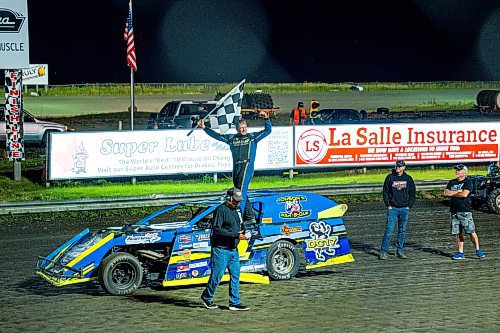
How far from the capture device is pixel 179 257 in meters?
12.3

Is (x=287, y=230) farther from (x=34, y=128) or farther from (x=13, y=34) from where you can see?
(x=34, y=128)

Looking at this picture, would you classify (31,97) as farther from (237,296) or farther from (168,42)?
(237,296)

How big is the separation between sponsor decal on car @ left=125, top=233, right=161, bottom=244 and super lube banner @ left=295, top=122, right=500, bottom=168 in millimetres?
13173

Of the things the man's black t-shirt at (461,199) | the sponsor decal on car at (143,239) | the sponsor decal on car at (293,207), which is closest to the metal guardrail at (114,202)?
the man's black t-shirt at (461,199)

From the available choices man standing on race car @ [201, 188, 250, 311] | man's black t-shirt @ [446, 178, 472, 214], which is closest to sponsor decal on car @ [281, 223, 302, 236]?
man standing on race car @ [201, 188, 250, 311]

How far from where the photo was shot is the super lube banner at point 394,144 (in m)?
25.6

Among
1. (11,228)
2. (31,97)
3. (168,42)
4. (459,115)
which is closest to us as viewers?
(11,228)

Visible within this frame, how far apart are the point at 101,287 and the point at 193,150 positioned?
1223 centimetres

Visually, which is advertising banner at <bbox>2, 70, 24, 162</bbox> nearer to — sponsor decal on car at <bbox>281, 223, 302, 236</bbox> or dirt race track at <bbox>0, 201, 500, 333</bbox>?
dirt race track at <bbox>0, 201, 500, 333</bbox>

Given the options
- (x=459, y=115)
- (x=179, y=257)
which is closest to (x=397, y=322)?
(x=179, y=257)

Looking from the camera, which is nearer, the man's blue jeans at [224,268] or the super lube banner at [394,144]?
the man's blue jeans at [224,268]

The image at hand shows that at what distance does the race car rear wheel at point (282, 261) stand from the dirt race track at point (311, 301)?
0.44 feet

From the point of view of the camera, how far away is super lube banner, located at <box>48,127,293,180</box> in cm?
2348

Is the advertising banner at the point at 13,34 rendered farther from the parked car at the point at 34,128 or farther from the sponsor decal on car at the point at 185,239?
the sponsor decal on car at the point at 185,239
